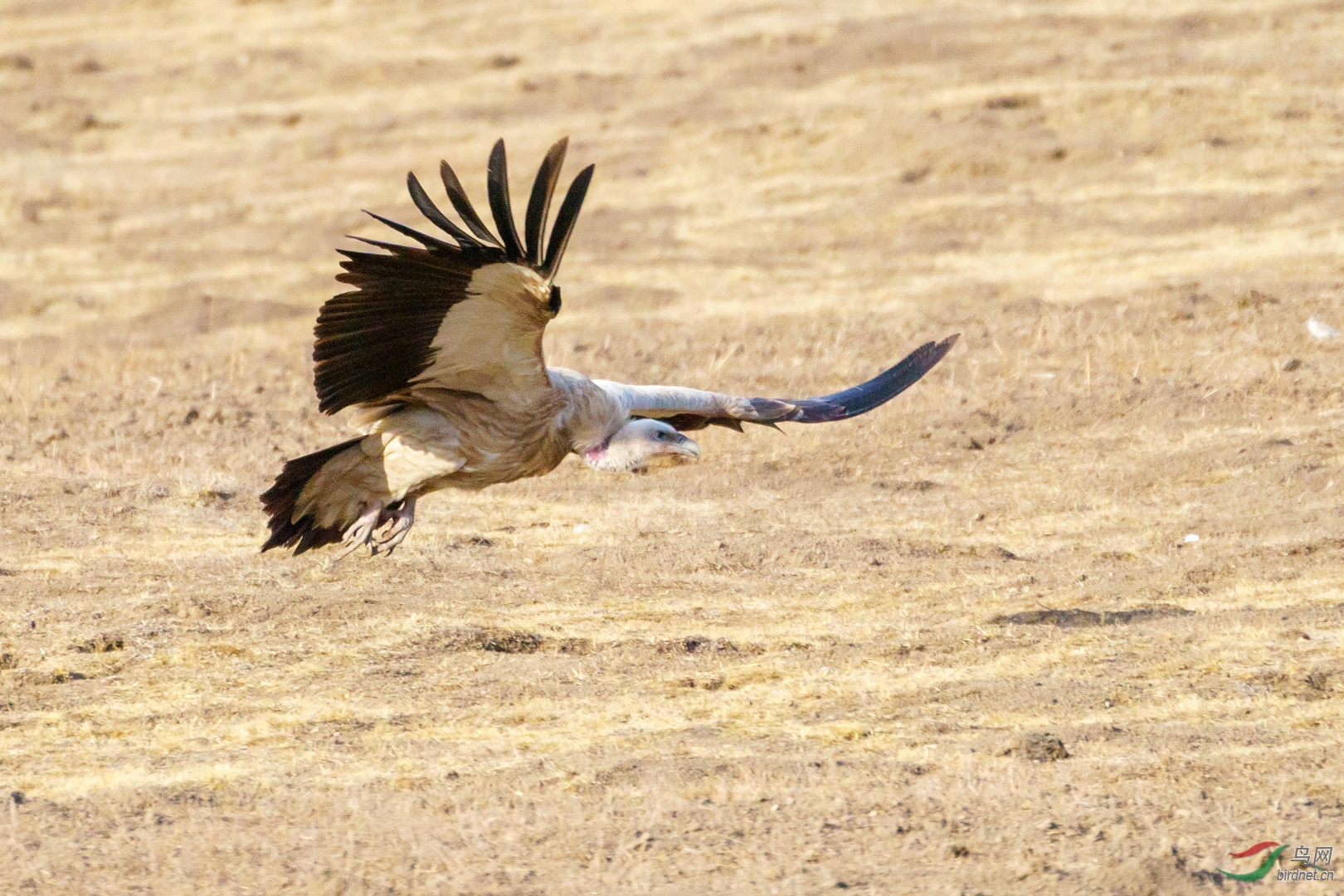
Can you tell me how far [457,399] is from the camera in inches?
217

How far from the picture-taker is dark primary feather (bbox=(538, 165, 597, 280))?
4.25 m

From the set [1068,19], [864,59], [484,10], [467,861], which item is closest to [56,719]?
[467,861]

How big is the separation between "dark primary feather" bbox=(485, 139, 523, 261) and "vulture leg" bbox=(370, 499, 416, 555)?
5.27 feet

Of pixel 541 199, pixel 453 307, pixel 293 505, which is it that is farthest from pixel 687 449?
pixel 541 199

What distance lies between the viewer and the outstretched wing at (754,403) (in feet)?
19.6

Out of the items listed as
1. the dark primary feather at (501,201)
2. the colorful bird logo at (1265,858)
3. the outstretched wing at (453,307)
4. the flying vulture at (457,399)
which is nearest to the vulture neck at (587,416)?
the flying vulture at (457,399)

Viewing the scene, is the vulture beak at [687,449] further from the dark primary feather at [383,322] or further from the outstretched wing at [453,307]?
the dark primary feather at [383,322]

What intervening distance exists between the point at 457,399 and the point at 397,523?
2.12ft

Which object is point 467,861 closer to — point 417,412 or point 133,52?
point 417,412

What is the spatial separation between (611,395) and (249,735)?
1.65m

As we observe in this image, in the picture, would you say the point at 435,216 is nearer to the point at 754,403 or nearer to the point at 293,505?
the point at 293,505

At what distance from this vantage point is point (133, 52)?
19.5 m

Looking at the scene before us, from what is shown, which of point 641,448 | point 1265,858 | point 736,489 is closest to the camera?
point 1265,858

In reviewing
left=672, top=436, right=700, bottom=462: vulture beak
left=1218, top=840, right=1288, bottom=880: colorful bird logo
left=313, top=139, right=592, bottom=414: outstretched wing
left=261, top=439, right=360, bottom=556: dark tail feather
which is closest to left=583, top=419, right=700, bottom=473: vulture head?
left=672, top=436, right=700, bottom=462: vulture beak
